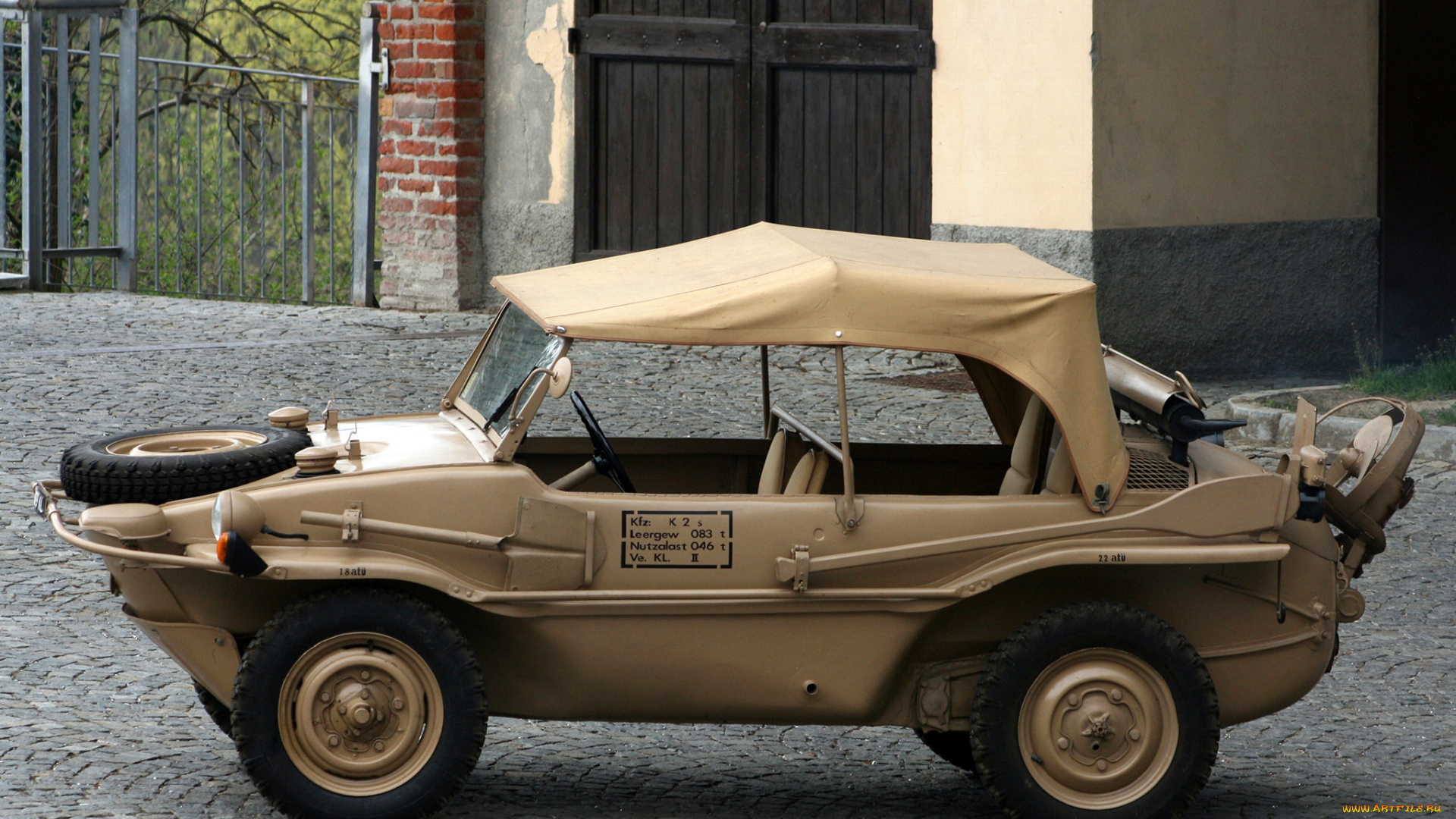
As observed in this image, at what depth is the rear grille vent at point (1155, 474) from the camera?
4445mm

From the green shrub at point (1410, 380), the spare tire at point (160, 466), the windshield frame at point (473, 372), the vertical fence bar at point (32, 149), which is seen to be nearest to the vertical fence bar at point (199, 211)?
the vertical fence bar at point (32, 149)

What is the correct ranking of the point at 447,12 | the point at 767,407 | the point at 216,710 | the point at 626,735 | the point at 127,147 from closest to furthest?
1. the point at 216,710
2. the point at 626,735
3. the point at 767,407
4. the point at 447,12
5. the point at 127,147

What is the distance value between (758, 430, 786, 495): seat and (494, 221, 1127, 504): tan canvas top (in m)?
0.58

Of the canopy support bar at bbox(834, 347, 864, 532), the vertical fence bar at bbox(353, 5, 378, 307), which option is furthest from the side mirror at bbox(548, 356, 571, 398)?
the vertical fence bar at bbox(353, 5, 378, 307)

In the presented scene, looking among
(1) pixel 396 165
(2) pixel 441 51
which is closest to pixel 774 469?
(2) pixel 441 51

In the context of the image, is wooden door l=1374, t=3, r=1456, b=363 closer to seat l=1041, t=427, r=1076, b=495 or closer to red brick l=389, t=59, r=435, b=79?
red brick l=389, t=59, r=435, b=79

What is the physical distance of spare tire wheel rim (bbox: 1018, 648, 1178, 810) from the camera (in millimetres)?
4254

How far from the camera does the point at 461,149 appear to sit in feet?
41.7

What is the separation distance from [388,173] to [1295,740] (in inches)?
369

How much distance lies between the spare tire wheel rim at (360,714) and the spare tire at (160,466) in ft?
1.91

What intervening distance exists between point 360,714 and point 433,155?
9.19 meters

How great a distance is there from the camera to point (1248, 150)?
11203 millimetres

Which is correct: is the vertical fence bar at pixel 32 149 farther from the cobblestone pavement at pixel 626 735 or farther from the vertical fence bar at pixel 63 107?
the cobblestone pavement at pixel 626 735

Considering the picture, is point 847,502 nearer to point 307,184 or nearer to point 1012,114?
point 1012,114
